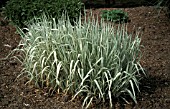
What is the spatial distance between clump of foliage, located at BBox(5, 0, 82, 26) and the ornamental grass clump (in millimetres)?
1924

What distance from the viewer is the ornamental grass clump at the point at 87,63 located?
13.5 feet

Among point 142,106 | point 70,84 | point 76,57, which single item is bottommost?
point 142,106

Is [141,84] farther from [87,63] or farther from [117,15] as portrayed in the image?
[117,15]

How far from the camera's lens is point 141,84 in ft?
15.2

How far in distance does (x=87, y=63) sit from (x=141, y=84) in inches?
31.6

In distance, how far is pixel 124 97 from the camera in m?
4.34

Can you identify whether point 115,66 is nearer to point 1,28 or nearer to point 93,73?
point 93,73

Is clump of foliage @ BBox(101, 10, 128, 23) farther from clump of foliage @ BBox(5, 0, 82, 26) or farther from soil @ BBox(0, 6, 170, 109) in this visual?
clump of foliage @ BBox(5, 0, 82, 26)

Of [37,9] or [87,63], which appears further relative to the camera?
[37,9]

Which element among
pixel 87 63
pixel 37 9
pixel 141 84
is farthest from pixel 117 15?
pixel 87 63

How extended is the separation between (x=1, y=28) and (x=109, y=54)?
326cm

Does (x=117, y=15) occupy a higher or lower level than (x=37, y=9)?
lower

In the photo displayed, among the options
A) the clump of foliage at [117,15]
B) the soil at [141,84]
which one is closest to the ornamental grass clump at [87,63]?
the soil at [141,84]

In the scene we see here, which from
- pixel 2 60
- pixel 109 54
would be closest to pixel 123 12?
pixel 2 60
